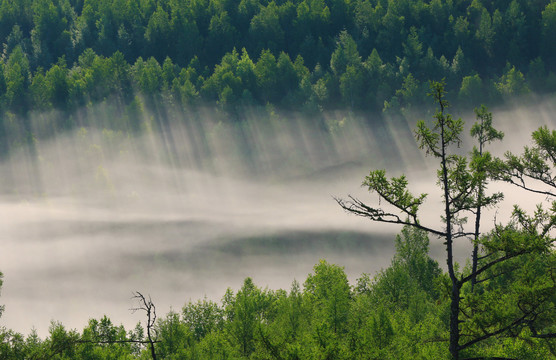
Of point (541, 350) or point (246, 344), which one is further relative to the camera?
point (246, 344)

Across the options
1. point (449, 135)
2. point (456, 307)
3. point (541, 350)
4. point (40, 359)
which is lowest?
point (541, 350)

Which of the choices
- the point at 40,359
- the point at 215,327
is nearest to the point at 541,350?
the point at 40,359

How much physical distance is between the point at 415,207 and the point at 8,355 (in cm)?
Answer: 2254

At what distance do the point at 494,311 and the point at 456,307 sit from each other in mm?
1440

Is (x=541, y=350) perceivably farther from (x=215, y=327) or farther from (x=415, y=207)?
(x=215, y=327)

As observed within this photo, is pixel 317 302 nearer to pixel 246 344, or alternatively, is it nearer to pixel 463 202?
pixel 246 344

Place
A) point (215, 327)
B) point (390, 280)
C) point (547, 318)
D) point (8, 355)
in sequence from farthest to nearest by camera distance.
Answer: point (215, 327)
point (390, 280)
point (8, 355)
point (547, 318)

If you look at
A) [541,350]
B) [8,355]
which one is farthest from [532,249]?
[8,355]

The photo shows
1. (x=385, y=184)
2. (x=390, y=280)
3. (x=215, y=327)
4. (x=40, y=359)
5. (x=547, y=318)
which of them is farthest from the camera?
(x=215, y=327)

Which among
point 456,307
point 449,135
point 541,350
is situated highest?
point 449,135

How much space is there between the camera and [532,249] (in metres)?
26.6

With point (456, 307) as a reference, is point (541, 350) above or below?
below

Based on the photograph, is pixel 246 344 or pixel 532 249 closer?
pixel 532 249

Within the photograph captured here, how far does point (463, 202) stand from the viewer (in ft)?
91.8
